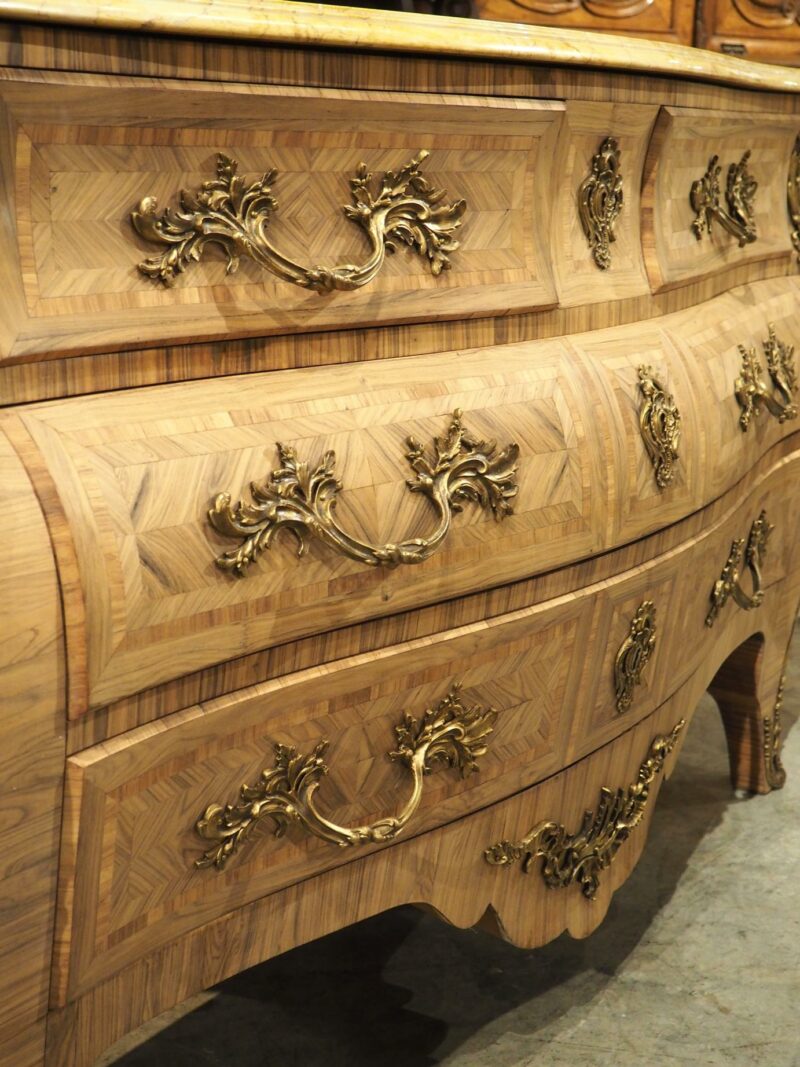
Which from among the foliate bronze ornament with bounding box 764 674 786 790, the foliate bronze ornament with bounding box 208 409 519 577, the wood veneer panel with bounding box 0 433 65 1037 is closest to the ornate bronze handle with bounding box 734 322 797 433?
the foliate bronze ornament with bounding box 208 409 519 577

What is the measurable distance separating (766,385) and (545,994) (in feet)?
2.12

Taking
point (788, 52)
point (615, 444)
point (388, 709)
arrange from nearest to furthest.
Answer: point (388, 709) → point (615, 444) → point (788, 52)

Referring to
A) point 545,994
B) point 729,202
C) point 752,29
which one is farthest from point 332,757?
point 752,29

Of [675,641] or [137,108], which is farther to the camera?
[675,641]

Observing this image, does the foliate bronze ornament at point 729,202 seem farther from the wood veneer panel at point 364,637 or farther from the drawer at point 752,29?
the drawer at point 752,29

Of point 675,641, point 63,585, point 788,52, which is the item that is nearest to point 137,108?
point 63,585

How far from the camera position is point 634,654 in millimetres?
1062

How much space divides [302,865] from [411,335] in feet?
1.18

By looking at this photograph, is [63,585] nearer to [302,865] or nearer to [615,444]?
[302,865]

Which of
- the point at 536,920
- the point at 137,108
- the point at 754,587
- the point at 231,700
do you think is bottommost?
the point at 536,920

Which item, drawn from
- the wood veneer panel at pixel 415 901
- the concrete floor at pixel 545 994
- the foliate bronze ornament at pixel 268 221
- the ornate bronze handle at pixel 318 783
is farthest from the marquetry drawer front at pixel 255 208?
the concrete floor at pixel 545 994

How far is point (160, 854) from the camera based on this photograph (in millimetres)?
748

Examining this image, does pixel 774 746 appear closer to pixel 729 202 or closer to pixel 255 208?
pixel 729 202

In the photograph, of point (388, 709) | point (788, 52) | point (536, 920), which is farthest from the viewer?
point (788, 52)
